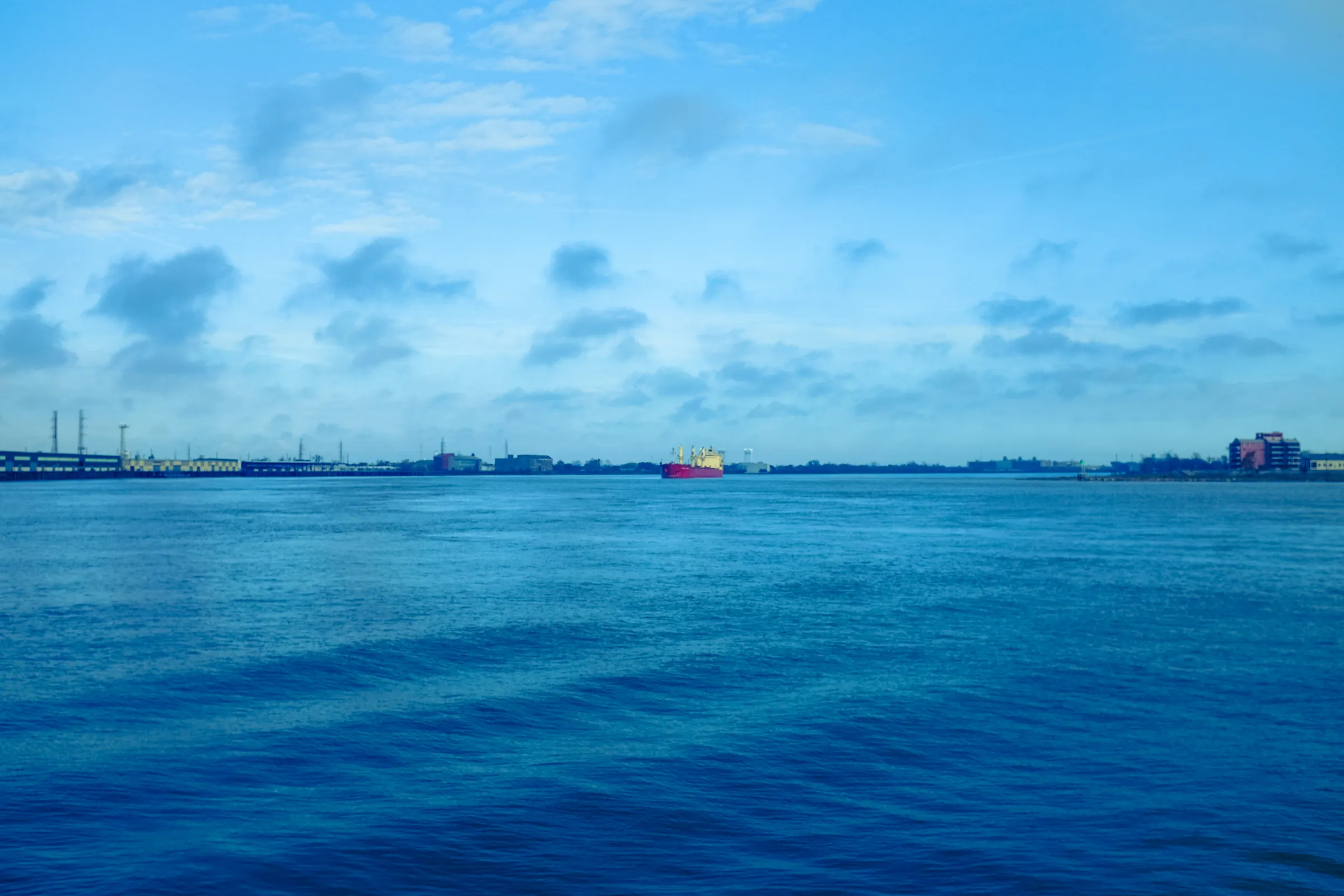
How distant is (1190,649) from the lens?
20656 millimetres

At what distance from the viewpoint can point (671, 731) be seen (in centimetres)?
1450

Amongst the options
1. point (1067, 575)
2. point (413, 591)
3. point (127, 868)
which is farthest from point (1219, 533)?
point (127, 868)

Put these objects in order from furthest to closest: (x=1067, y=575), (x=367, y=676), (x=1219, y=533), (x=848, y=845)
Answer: (x=1219, y=533)
(x=1067, y=575)
(x=367, y=676)
(x=848, y=845)

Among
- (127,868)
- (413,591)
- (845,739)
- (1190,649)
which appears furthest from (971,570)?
(127,868)

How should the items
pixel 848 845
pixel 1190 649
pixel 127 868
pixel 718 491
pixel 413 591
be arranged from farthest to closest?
pixel 718 491
pixel 413 591
pixel 1190 649
pixel 848 845
pixel 127 868

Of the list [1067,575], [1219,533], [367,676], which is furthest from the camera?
[1219,533]

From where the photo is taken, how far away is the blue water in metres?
9.98

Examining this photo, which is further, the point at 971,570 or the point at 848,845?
the point at 971,570

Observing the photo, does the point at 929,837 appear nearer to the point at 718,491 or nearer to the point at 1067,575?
the point at 1067,575

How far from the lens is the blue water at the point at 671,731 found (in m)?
9.98

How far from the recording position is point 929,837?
10.6 metres

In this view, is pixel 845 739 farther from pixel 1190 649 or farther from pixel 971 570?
pixel 971 570

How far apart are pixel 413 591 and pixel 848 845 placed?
Result: 71.1ft

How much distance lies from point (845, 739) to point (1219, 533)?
162 feet
